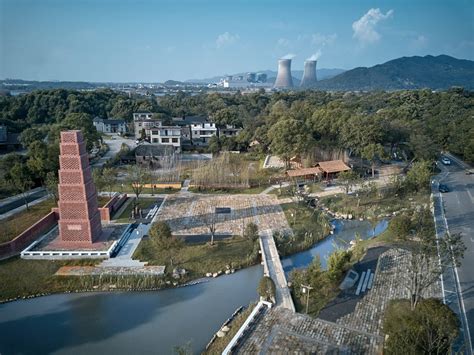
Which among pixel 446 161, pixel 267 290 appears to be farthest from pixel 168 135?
pixel 267 290

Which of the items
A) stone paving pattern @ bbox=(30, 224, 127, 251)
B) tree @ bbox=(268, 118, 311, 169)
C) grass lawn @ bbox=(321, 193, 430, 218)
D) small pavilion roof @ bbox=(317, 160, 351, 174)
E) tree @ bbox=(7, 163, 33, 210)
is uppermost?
tree @ bbox=(268, 118, 311, 169)

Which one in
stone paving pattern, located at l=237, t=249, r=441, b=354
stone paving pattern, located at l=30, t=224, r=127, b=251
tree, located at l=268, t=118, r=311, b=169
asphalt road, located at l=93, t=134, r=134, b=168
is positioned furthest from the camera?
asphalt road, located at l=93, t=134, r=134, b=168

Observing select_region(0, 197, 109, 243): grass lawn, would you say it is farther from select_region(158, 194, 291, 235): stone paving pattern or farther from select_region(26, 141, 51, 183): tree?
select_region(158, 194, 291, 235): stone paving pattern

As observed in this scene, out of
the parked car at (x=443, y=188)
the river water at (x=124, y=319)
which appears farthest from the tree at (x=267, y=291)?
the parked car at (x=443, y=188)

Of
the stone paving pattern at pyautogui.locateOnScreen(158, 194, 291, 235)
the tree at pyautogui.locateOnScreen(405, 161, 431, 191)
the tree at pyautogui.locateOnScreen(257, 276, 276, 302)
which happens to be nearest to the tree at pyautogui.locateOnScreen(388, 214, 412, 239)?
the stone paving pattern at pyautogui.locateOnScreen(158, 194, 291, 235)

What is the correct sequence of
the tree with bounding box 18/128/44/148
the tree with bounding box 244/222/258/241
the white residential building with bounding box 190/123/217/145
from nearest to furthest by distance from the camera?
the tree with bounding box 244/222/258/241 < the tree with bounding box 18/128/44/148 < the white residential building with bounding box 190/123/217/145

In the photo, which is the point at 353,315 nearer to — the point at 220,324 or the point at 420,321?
the point at 420,321
